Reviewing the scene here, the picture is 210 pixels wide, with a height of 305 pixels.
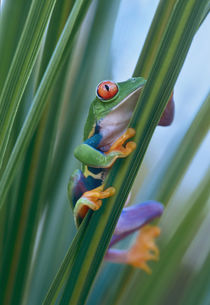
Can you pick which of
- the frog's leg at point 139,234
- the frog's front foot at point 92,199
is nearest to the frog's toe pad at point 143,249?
the frog's leg at point 139,234

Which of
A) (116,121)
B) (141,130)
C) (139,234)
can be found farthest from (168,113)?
(139,234)

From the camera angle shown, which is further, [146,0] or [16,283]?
[146,0]

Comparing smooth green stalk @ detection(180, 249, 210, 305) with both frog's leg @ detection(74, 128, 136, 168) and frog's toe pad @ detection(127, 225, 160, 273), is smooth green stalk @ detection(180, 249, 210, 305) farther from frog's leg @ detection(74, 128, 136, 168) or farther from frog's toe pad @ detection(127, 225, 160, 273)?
frog's leg @ detection(74, 128, 136, 168)

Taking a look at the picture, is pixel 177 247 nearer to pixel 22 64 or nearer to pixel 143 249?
pixel 143 249

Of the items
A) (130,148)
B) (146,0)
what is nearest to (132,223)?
(130,148)

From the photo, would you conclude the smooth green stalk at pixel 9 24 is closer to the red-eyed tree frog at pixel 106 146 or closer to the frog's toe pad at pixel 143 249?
the red-eyed tree frog at pixel 106 146

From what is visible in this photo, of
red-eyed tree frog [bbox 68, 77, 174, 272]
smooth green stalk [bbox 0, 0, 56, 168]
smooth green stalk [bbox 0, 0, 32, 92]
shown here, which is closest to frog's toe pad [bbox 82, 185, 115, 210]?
red-eyed tree frog [bbox 68, 77, 174, 272]

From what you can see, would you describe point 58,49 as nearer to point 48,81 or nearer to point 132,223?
point 48,81

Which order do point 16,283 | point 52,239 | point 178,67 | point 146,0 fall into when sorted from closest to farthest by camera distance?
point 178,67 < point 16,283 < point 52,239 < point 146,0
